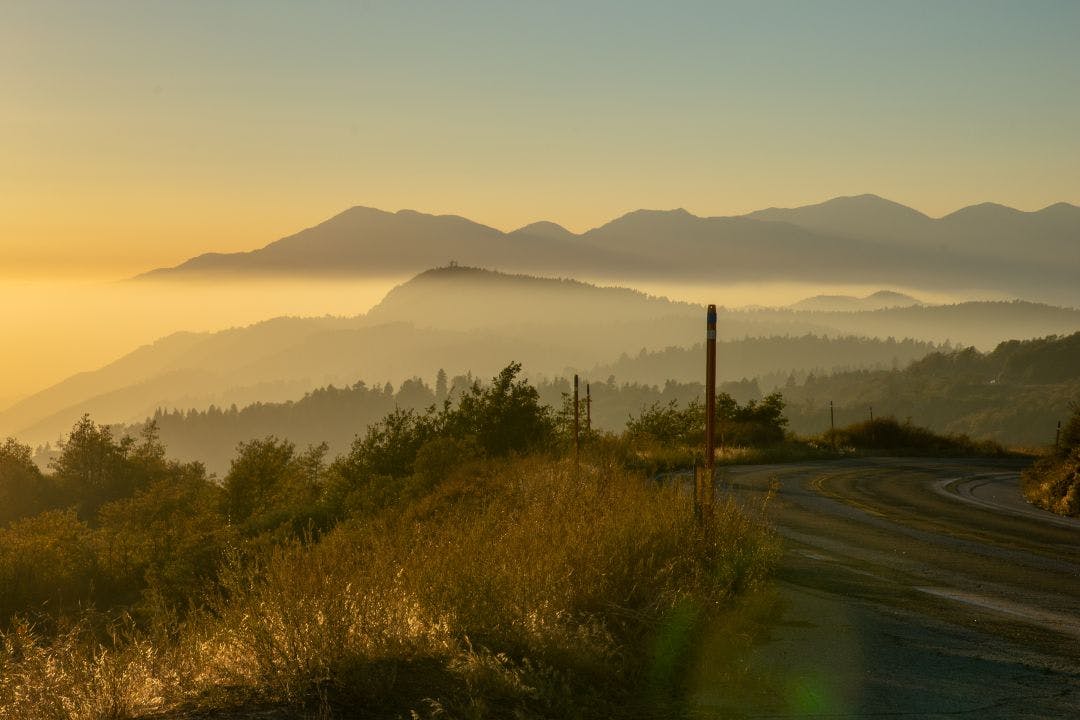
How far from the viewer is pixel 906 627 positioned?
1023 centimetres

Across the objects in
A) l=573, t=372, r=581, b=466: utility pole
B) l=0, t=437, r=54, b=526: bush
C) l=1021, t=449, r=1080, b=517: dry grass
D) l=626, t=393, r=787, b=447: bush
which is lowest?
l=0, t=437, r=54, b=526: bush

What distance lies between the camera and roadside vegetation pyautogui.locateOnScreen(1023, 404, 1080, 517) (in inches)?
961

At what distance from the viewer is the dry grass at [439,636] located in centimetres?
671

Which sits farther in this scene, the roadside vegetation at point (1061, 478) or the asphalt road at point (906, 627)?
the roadside vegetation at point (1061, 478)

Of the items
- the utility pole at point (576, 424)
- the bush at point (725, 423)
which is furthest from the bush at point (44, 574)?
the bush at point (725, 423)

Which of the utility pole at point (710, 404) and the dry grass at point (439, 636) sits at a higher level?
the utility pole at point (710, 404)

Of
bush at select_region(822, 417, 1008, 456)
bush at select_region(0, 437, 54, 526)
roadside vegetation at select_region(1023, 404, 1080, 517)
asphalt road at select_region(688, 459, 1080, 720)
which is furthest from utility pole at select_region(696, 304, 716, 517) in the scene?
bush at select_region(0, 437, 54, 526)

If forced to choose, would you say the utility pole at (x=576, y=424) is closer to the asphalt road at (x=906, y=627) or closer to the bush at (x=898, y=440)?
the asphalt road at (x=906, y=627)

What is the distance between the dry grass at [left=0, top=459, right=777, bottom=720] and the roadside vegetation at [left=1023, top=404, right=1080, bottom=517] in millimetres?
16868

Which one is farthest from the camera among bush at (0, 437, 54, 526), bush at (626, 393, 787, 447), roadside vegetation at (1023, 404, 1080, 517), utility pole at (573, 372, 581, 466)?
bush at (0, 437, 54, 526)

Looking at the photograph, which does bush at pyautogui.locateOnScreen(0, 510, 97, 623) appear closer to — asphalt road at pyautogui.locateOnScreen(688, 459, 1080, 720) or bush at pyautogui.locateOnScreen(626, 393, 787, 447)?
bush at pyautogui.locateOnScreen(626, 393, 787, 447)

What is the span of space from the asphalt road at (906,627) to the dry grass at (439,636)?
65cm

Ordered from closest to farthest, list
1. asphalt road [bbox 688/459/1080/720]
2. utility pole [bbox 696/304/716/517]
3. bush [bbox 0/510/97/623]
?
asphalt road [bbox 688/459/1080/720], utility pole [bbox 696/304/716/517], bush [bbox 0/510/97/623]

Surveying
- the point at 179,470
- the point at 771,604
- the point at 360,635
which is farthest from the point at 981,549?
the point at 179,470
